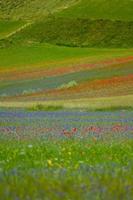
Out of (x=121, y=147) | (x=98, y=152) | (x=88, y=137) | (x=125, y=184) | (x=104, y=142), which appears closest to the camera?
(x=125, y=184)

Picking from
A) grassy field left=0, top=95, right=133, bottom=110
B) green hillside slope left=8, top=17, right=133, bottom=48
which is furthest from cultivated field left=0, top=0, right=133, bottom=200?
green hillside slope left=8, top=17, right=133, bottom=48

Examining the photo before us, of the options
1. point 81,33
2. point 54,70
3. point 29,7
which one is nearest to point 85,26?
point 81,33

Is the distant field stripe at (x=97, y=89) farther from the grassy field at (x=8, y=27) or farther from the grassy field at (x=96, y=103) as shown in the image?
the grassy field at (x=8, y=27)

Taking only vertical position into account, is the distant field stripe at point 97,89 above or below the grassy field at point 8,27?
above

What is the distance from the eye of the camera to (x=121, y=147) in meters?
10.5

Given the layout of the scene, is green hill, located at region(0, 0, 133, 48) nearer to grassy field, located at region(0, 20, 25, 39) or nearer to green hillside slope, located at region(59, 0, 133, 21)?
green hillside slope, located at region(59, 0, 133, 21)

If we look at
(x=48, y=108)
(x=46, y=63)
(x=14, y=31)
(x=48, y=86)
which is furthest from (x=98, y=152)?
(x=14, y=31)

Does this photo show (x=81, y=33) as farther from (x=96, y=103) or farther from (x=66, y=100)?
(x=96, y=103)

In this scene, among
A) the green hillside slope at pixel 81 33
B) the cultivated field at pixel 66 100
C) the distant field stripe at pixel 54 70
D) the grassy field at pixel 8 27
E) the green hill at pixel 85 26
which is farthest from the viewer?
the grassy field at pixel 8 27

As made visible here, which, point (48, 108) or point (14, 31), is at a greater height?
point (48, 108)

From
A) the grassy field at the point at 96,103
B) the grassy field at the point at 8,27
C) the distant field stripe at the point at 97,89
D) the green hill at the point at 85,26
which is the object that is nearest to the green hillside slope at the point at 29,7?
the green hill at the point at 85,26

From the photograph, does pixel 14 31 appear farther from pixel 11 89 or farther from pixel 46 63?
pixel 11 89

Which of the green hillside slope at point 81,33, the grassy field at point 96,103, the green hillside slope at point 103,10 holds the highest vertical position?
the grassy field at point 96,103

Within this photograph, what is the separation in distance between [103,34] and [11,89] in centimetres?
5202
